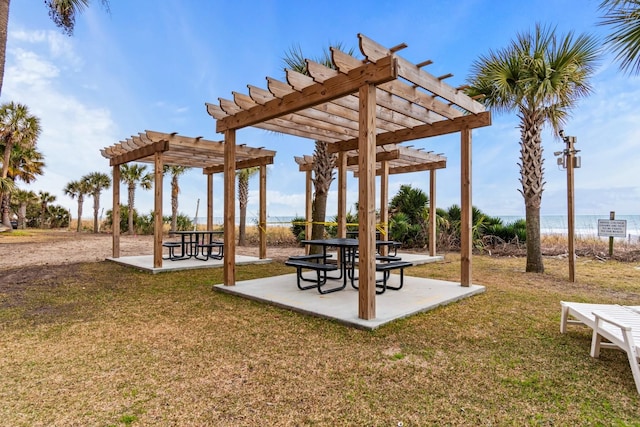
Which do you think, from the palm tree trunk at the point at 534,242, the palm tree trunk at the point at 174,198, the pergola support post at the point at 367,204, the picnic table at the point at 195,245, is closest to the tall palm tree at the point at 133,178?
the palm tree trunk at the point at 174,198

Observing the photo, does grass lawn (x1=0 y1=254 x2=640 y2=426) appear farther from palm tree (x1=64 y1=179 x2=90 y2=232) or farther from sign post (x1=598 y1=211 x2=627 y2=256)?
palm tree (x1=64 y1=179 x2=90 y2=232)

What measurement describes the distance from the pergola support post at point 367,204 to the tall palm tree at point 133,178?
2007 cm

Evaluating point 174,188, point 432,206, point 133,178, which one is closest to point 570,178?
point 432,206

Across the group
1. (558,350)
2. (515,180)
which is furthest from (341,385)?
(515,180)

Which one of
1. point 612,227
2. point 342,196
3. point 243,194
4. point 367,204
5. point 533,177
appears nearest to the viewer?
point 367,204

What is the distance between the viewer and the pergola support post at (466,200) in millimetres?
5152

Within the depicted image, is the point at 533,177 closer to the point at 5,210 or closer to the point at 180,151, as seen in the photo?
the point at 180,151

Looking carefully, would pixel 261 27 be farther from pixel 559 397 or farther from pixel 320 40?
pixel 559 397

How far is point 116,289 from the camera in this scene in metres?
5.43

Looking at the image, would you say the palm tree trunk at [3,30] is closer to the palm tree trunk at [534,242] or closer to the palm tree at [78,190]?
the palm tree trunk at [534,242]

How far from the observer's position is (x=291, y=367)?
2566 mm

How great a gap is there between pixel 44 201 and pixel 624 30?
34.8 metres

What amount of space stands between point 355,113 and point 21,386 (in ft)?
16.1

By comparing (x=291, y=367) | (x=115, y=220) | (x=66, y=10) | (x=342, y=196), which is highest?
(x=66, y=10)
